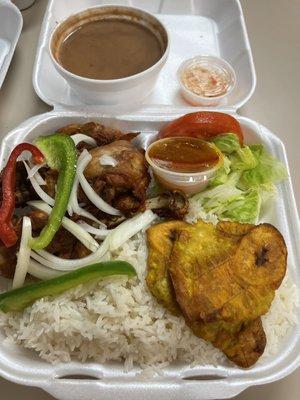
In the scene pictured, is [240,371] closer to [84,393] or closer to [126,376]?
[126,376]

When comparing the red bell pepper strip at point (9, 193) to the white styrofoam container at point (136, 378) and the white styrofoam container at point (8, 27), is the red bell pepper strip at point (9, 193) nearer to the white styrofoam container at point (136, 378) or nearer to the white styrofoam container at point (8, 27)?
the white styrofoam container at point (136, 378)

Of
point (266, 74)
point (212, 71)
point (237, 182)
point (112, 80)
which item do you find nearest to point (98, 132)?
point (112, 80)

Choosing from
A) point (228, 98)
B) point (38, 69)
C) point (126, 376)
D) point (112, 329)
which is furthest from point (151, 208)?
point (38, 69)

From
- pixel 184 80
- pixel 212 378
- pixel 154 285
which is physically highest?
pixel 184 80

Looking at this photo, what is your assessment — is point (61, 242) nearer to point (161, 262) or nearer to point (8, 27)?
point (161, 262)

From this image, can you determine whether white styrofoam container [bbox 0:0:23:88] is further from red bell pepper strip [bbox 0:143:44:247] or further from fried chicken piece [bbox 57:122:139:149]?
red bell pepper strip [bbox 0:143:44:247]

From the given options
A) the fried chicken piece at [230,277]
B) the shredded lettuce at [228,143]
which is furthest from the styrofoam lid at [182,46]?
the fried chicken piece at [230,277]

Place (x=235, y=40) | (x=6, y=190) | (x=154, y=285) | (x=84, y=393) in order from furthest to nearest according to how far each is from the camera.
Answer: (x=235, y=40) < (x=6, y=190) < (x=154, y=285) < (x=84, y=393)

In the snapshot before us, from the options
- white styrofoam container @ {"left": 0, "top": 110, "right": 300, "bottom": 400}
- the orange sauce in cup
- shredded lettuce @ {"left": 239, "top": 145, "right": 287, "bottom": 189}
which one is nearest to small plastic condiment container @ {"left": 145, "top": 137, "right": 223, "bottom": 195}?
the orange sauce in cup
